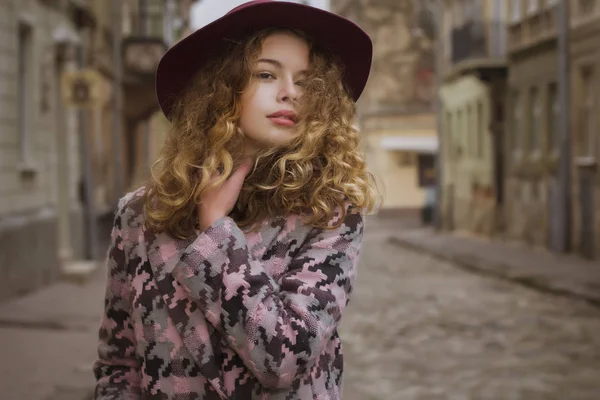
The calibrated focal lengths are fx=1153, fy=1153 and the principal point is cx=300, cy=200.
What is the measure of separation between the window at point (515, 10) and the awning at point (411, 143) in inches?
588

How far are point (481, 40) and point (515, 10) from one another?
6.64ft

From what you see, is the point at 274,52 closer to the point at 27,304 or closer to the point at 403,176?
the point at 27,304

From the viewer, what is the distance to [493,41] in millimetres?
27781

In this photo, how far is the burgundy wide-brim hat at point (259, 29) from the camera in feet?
7.20

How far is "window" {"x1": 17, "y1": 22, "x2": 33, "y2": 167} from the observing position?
1406cm

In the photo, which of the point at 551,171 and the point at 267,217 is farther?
the point at 551,171

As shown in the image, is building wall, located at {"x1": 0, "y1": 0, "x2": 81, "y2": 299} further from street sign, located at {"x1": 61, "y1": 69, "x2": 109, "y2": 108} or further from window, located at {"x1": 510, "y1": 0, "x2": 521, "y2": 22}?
window, located at {"x1": 510, "y1": 0, "x2": 521, "y2": 22}

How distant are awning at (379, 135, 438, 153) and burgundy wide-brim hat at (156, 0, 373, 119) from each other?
129 feet

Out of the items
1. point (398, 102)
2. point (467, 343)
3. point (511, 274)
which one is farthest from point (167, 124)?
point (398, 102)

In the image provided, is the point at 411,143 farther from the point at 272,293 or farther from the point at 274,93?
the point at 272,293

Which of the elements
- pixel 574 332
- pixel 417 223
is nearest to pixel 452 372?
pixel 574 332

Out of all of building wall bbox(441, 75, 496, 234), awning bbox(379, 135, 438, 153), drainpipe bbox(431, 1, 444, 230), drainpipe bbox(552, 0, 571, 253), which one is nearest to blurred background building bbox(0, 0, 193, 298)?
drainpipe bbox(552, 0, 571, 253)

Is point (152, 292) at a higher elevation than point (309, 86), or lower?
lower

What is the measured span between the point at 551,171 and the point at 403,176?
908 inches
